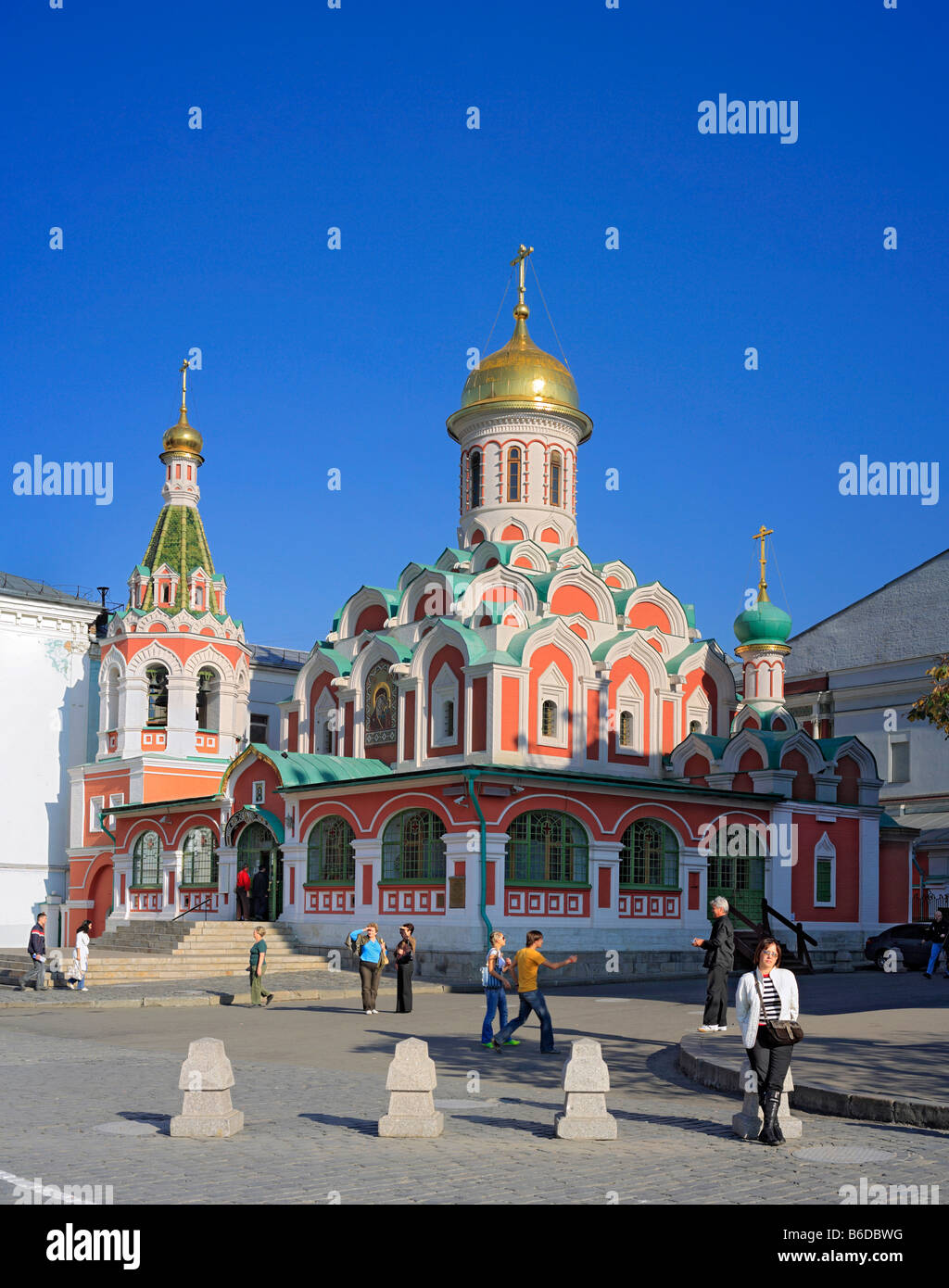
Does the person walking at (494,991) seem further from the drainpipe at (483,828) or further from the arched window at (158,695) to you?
the arched window at (158,695)

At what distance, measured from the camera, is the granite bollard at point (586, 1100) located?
9.50 metres

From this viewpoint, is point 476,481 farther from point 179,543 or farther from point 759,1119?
point 759,1119

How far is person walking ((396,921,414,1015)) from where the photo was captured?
20281 mm

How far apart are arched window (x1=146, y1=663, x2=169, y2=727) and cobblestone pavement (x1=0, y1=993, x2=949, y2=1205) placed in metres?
24.7

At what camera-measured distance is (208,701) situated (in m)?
42.1

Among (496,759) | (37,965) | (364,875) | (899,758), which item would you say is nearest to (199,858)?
(364,875)

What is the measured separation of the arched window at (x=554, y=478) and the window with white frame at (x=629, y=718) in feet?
20.4

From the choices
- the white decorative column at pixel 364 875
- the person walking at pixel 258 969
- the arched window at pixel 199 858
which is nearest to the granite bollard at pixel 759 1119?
the person walking at pixel 258 969

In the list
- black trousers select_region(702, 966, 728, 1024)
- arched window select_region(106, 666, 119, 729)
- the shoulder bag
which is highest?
arched window select_region(106, 666, 119, 729)

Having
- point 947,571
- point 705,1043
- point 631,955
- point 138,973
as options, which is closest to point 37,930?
point 138,973

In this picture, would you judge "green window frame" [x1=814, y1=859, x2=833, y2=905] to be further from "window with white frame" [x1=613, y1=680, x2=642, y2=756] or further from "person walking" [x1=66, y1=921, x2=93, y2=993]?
"person walking" [x1=66, y1=921, x2=93, y2=993]

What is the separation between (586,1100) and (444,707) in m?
21.8

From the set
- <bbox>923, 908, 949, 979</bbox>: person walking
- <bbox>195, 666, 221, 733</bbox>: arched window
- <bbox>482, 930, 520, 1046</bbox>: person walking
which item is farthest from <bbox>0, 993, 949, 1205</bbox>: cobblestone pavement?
<bbox>195, 666, 221, 733</bbox>: arched window
